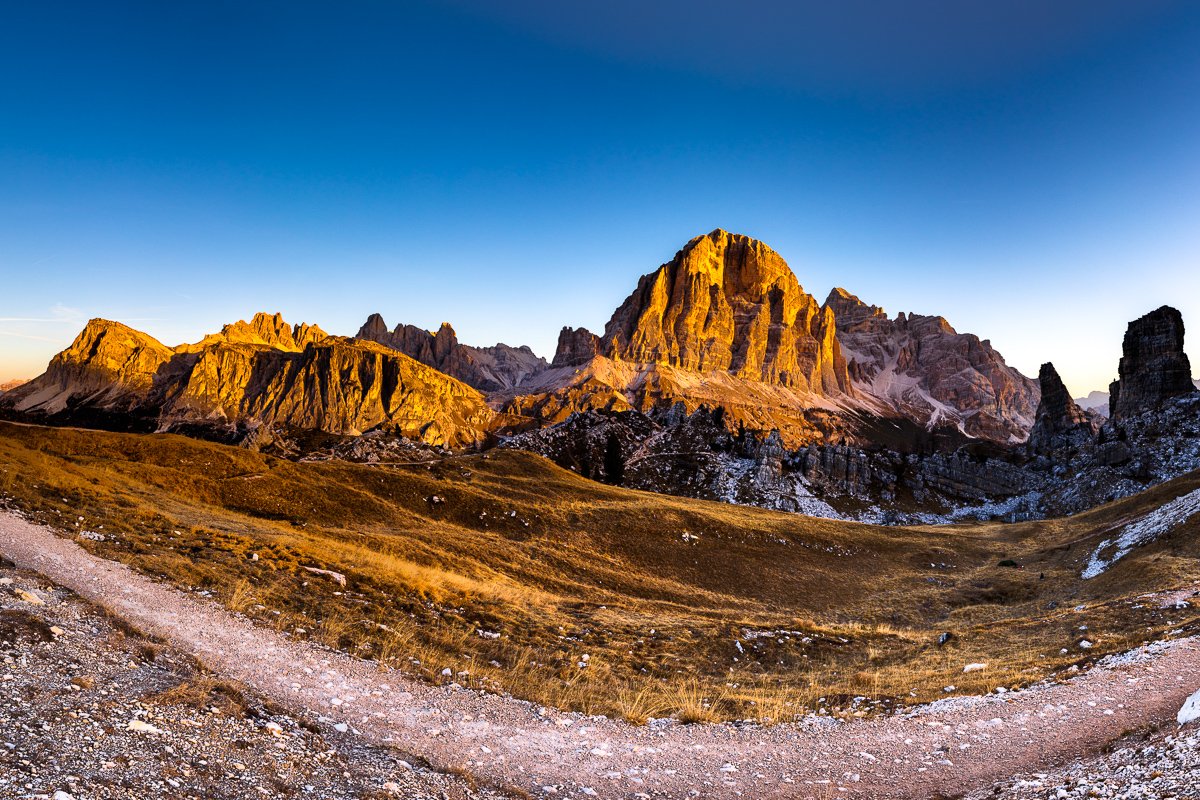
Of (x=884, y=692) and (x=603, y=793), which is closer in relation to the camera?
(x=603, y=793)

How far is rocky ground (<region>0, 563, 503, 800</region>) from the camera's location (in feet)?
21.9

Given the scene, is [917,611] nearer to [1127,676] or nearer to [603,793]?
[1127,676]

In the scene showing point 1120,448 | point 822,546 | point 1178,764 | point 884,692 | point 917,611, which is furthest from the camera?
point 1120,448

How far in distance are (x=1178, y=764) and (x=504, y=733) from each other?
1090cm

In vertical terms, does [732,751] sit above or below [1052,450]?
below

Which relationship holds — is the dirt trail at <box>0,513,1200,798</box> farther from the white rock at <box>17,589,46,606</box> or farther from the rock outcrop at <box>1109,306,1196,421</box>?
the rock outcrop at <box>1109,306,1196,421</box>

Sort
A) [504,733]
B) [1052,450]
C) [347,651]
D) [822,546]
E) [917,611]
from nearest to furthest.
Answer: [504,733] < [347,651] < [917,611] < [822,546] < [1052,450]

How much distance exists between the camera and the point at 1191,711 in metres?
9.98

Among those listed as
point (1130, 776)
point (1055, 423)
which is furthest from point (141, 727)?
point (1055, 423)

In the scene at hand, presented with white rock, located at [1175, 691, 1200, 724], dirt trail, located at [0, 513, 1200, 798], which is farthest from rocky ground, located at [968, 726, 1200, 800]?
dirt trail, located at [0, 513, 1200, 798]

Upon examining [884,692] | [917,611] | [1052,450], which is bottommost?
[917,611]

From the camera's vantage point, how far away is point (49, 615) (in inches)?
455

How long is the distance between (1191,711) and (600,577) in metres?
31.5

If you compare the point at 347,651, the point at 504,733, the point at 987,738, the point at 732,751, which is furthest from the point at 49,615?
the point at 987,738
